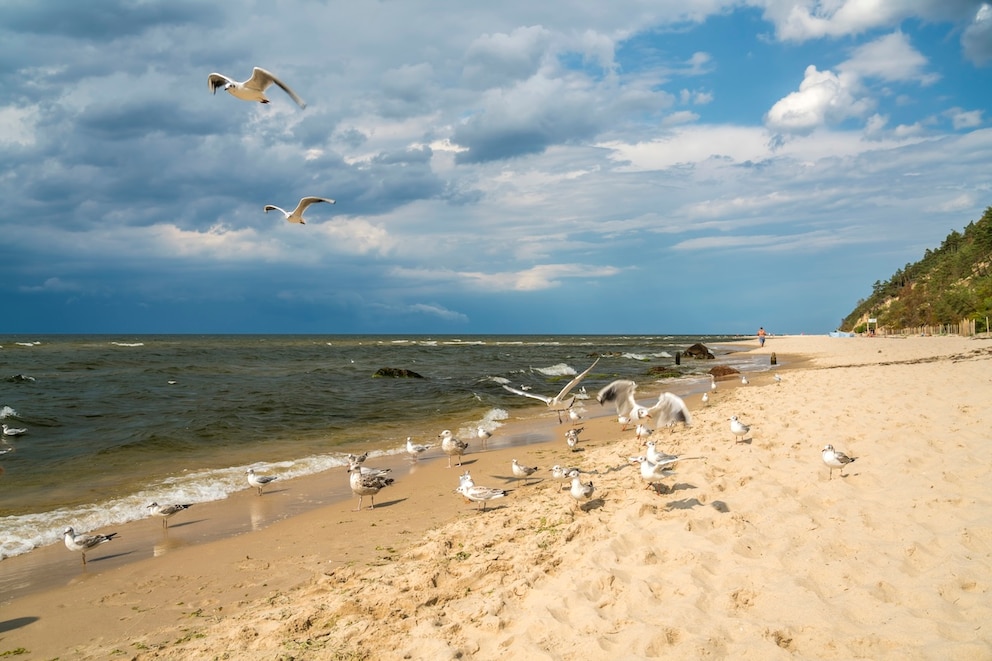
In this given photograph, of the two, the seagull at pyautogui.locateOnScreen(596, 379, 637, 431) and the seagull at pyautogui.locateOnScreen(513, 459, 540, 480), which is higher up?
the seagull at pyautogui.locateOnScreen(596, 379, 637, 431)

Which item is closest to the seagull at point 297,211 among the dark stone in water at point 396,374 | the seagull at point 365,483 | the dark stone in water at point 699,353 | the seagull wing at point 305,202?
the seagull wing at point 305,202

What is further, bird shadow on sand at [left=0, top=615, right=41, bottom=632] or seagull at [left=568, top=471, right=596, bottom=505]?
seagull at [left=568, top=471, right=596, bottom=505]

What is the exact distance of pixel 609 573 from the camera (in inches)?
213

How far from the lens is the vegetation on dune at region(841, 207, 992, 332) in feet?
187

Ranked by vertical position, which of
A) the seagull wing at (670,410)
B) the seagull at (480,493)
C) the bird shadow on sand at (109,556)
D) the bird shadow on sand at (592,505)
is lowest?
the bird shadow on sand at (109,556)

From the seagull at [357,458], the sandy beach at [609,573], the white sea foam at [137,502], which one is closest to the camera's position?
the sandy beach at [609,573]

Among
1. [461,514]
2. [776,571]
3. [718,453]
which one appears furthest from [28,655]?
[718,453]

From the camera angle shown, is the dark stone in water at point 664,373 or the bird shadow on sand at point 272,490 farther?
the dark stone in water at point 664,373

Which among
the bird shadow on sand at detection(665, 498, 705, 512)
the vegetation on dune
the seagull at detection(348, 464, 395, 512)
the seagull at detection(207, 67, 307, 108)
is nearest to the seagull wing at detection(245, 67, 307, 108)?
the seagull at detection(207, 67, 307, 108)

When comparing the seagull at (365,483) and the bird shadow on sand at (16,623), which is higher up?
the seagull at (365,483)

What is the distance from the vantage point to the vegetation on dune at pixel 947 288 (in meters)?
57.0

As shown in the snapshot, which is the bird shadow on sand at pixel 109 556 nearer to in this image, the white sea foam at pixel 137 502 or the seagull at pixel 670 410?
the white sea foam at pixel 137 502

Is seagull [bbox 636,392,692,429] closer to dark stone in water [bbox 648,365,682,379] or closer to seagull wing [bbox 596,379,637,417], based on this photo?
seagull wing [bbox 596,379,637,417]

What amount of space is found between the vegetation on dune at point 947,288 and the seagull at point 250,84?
61.0m
